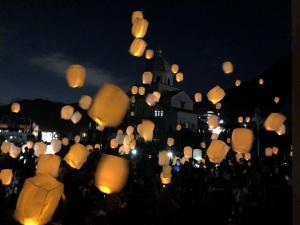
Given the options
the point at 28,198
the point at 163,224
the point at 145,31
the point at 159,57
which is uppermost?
the point at 159,57

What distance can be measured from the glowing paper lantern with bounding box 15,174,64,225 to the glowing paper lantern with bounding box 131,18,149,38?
5.98 meters

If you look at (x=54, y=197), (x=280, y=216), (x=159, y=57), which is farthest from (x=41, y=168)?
(x=159, y=57)

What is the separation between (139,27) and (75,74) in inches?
81.6

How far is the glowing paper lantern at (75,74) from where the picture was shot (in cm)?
907

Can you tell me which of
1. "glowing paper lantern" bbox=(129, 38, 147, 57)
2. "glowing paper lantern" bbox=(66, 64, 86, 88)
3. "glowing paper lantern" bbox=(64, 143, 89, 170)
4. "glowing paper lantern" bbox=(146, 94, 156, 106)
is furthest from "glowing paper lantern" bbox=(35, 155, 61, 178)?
"glowing paper lantern" bbox=(146, 94, 156, 106)

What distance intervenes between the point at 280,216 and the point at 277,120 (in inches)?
268

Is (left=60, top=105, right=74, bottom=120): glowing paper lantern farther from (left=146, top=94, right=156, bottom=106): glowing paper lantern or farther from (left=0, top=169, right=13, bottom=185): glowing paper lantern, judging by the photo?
(left=0, top=169, right=13, bottom=185): glowing paper lantern

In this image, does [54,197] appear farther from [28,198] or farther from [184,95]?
[184,95]

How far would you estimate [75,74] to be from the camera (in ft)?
29.8

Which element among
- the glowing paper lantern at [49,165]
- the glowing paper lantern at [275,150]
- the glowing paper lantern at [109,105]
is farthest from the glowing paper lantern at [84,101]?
the glowing paper lantern at [275,150]

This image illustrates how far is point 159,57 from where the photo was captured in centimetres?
4741

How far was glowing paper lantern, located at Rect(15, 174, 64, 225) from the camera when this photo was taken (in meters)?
4.00

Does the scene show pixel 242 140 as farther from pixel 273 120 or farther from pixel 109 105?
pixel 109 105

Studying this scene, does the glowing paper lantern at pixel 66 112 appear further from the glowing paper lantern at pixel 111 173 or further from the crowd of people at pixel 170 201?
the glowing paper lantern at pixel 111 173
